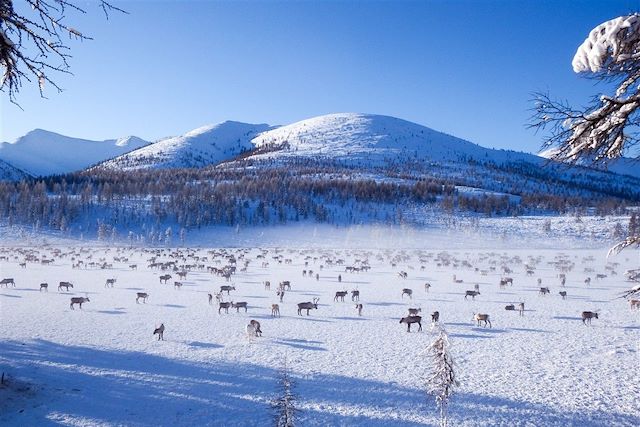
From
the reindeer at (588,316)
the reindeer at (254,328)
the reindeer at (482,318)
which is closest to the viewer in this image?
the reindeer at (254,328)

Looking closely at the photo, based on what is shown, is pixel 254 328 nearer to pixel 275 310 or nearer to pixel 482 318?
pixel 275 310

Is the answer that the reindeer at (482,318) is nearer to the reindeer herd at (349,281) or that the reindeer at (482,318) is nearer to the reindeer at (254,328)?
the reindeer herd at (349,281)

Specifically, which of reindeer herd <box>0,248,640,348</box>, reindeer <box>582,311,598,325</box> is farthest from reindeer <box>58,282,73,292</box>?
reindeer <box>582,311,598,325</box>

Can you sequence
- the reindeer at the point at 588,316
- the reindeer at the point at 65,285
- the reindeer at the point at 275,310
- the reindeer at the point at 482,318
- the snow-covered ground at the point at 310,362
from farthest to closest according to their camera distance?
the reindeer at the point at 65,285, the reindeer at the point at 275,310, the reindeer at the point at 588,316, the reindeer at the point at 482,318, the snow-covered ground at the point at 310,362

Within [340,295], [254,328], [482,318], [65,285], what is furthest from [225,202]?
[482,318]

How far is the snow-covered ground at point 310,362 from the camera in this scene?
37.7 ft

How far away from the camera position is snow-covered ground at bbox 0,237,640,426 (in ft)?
37.7

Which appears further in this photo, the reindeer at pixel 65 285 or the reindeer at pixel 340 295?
the reindeer at pixel 65 285

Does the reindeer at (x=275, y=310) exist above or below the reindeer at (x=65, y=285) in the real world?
A: above

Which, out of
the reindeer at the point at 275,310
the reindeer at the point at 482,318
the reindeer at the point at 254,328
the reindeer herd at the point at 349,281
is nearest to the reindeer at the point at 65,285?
the reindeer herd at the point at 349,281

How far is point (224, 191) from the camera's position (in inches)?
5531

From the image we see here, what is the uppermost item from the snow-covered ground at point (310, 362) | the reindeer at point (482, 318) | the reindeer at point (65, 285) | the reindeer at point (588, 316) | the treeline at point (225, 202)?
the treeline at point (225, 202)

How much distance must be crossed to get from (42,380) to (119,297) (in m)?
17.1

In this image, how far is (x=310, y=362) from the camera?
611 inches
